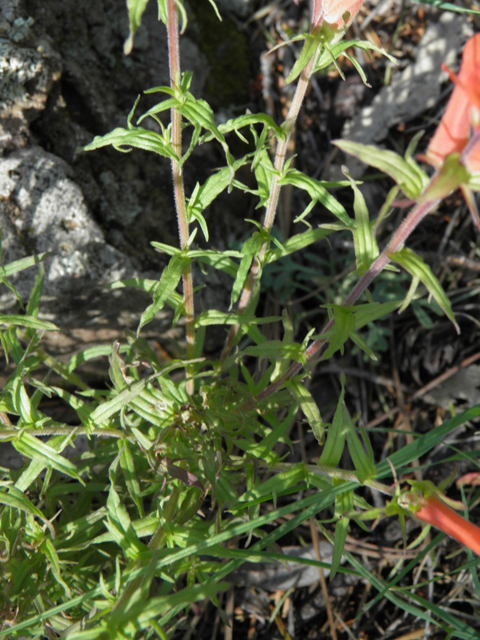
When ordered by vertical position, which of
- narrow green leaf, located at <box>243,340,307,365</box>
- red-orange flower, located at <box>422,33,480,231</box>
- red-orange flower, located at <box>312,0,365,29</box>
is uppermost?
red-orange flower, located at <box>312,0,365,29</box>

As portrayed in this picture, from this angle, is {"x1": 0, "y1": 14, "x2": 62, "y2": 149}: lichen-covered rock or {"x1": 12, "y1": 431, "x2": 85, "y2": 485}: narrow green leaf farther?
{"x1": 0, "y1": 14, "x2": 62, "y2": 149}: lichen-covered rock

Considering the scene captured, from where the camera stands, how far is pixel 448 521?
1122 mm

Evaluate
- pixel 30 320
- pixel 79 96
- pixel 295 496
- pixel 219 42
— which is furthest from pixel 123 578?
pixel 219 42

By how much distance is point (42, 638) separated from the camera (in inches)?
73.6

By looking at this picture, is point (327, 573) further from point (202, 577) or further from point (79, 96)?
point (79, 96)

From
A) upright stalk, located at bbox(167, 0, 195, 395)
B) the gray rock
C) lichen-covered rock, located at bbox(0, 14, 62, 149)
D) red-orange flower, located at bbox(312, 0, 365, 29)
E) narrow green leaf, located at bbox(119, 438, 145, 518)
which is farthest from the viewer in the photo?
the gray rock

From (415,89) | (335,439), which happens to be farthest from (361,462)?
(415,89)

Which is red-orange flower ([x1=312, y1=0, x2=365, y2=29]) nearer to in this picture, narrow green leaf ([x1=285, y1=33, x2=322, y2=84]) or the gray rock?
narrow green leaf ([x1=285, y1=33, x2=322, y2=84])

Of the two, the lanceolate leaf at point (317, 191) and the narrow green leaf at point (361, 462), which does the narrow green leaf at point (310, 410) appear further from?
the lanceolate leaf at point (317, 191)

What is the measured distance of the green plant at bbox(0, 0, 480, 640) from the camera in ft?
4.05

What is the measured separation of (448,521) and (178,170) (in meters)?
1.07

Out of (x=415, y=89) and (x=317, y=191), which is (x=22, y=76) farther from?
(x=415, y=89)

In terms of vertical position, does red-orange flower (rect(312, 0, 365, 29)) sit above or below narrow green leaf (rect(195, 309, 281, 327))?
above

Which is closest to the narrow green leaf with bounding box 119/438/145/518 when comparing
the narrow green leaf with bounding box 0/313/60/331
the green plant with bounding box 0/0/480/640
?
the green plant with bounding box 0/0/480/640
